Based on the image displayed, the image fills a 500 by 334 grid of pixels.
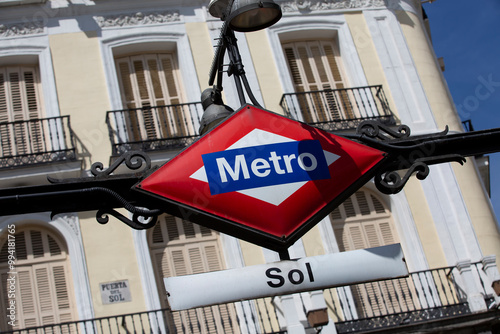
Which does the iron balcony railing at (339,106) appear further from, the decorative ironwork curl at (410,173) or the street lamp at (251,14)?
the decorative ironwork curl at (410,173)

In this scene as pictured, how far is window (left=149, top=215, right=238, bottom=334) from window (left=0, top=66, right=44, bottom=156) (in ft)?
9.34

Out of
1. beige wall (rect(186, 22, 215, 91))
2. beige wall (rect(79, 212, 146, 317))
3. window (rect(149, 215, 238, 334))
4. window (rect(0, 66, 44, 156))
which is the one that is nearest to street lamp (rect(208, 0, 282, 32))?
beige wall (rect(79, 212, 146, 317))

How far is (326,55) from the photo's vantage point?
16.4 meters

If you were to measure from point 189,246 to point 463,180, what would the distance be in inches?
230

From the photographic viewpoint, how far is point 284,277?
3.64m

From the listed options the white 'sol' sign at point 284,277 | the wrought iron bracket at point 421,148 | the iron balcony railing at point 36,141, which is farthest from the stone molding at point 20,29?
the white 'sol' sign at point 284,277

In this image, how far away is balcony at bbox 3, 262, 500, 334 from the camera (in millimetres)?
12508

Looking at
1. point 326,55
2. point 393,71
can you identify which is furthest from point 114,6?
point 393,71

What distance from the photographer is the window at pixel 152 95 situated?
14.5 m

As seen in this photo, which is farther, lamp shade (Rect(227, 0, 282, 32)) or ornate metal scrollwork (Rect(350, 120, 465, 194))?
lamp shade (Rect(227, 0, 282, 32))

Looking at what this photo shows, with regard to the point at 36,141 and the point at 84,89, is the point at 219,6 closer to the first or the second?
the point at 36,141

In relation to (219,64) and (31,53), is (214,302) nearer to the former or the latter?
(219,64)

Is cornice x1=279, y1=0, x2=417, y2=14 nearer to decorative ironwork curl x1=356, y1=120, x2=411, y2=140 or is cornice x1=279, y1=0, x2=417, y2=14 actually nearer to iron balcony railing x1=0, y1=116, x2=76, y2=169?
iron balcony railing x1=0, y1=116, x2=76, y2=169

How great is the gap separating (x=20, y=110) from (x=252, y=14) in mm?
11064
